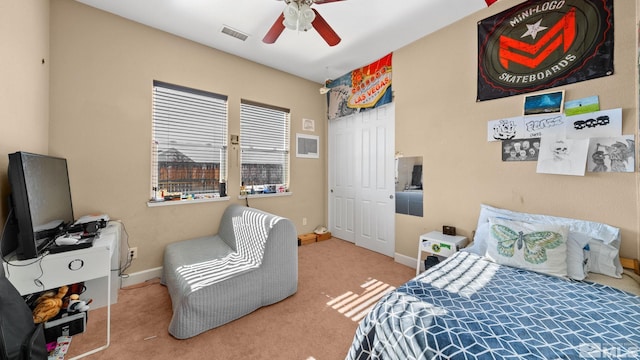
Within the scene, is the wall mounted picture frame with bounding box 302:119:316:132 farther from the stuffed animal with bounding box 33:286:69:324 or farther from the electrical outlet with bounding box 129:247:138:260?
the stuffed animal with bounding box 33:286:69:324

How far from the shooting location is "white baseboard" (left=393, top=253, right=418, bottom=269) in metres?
2.92

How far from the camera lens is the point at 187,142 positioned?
113 inches

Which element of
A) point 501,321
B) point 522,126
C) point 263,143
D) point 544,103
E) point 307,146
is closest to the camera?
point 501,321

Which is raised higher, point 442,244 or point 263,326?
→ point 442,244

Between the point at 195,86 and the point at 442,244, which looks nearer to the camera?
the point at 442,244

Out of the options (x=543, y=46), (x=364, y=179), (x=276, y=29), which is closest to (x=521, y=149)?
(x=543, y=46)

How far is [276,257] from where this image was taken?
211cm

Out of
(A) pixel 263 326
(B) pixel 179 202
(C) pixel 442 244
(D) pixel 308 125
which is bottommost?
(A) pixel 263 326

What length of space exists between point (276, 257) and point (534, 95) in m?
2.79

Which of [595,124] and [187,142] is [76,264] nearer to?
[187,142]

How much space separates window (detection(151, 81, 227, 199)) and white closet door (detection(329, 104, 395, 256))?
1.94m

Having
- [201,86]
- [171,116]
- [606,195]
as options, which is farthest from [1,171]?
[606,195]

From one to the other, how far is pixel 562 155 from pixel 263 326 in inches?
113

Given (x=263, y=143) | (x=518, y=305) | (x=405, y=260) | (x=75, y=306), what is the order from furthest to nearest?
(x=263, y=143), (x=405, y=260), (x=75, y=306), (x=518, y=305)
